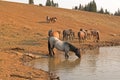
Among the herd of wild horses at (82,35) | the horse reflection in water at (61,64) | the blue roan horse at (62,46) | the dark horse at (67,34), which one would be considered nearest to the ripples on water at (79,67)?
the horse reflection in water at (61,64)

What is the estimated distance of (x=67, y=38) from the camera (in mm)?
38875

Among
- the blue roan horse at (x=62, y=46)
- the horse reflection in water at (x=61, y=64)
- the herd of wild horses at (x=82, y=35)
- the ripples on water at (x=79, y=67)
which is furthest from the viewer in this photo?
the herd of wild horses at (x=82, y=35)

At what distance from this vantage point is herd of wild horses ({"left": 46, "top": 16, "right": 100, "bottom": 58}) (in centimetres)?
2517

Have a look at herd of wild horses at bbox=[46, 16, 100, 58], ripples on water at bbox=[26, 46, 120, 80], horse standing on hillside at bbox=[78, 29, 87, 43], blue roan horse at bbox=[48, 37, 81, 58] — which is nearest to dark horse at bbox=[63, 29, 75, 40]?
herd of wild horses at bbox=[46, 16, 100, 58]

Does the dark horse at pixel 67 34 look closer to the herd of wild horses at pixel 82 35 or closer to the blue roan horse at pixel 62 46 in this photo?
the herd of wild horses at pixel 82 35

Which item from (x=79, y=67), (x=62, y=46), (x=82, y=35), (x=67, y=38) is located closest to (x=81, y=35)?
(x=82, y=35)

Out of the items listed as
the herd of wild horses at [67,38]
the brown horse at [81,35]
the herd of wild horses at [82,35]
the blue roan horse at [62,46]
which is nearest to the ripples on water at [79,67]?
the blue roan horse at [62,46]

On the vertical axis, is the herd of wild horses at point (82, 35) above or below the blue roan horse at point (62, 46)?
below

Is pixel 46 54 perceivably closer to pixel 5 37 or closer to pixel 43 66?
pixel 43 66

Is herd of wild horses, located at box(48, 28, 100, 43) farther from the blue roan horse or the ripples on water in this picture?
the blue roan horse

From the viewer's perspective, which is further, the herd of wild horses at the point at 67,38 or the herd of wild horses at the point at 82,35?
the herd of wild horses at the point at 82,35

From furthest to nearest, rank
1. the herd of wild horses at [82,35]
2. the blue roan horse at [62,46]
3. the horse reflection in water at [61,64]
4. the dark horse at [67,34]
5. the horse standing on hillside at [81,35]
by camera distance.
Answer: the dark horse at [67,34] → the herd of wild horses at [82,35] → the horse standing on hillside at [81,35] → the blue roan horse at [62,46] → the horse reflection in water at [61,64]

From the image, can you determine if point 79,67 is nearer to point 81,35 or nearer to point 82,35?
point 81,35

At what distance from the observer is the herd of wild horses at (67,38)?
25.2 metres
